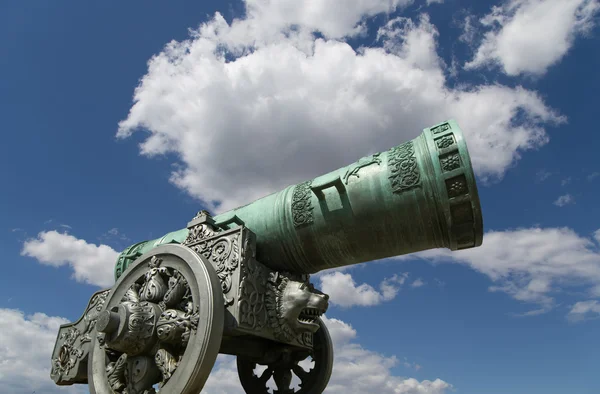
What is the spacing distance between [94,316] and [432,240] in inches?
181

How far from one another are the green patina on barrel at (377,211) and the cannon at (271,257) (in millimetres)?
11

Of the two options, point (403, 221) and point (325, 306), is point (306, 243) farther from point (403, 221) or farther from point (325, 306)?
point (403, 221)

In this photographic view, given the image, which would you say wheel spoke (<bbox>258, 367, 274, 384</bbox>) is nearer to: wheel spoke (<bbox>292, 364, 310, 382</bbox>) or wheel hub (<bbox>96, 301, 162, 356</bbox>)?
wheel spoke (<bbox>292, 364, 310, 382</bbox>)

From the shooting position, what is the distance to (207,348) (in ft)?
13.4

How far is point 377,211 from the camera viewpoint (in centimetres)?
441

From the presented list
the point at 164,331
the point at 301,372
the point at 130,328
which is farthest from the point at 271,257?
the point at 301,372

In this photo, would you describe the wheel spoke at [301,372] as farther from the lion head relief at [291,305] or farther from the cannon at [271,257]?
the lion head relief at [291,305]

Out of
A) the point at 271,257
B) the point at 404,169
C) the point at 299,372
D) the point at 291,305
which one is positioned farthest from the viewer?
the point at 299,372

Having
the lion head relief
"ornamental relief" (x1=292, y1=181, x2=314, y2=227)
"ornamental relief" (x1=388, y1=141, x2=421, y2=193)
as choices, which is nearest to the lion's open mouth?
the lion head relief

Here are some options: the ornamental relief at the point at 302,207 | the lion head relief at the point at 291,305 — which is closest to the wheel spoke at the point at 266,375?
the lion head relief at the point at 291,305

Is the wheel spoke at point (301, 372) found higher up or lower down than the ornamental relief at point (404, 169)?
lower down

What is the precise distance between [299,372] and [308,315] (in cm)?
136

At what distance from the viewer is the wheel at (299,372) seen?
576cm

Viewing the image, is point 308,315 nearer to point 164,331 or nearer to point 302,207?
point 302,207
